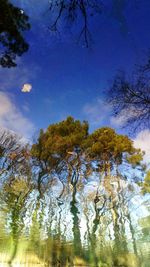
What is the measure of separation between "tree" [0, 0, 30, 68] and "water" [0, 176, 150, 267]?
10072mm

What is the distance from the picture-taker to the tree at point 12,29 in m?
4.67

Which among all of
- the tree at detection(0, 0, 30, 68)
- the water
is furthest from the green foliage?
the tree at detection(0, 0, 30, 68)

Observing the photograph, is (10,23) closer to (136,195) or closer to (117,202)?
(117,202)

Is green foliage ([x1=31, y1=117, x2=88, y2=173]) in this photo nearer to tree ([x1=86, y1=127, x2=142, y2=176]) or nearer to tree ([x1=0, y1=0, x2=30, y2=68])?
tree ([x1=86, y1=127, x2=142, y2=176])

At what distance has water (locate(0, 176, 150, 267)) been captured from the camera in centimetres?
1355

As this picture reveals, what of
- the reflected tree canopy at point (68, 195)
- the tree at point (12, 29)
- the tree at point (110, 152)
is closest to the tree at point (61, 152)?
the reflected tree canopy at point (68, 195)

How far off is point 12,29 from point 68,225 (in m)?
12.2

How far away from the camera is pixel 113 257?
17.0 metres

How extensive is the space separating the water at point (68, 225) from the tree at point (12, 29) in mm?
10072

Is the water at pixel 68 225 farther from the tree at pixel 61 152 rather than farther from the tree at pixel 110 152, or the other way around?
the tree at pixel 110 152

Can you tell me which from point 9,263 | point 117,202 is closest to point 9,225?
point 9,263

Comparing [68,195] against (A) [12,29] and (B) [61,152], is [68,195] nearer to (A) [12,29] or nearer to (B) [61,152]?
(B) [61,152]

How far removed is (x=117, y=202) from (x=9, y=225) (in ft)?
25.2

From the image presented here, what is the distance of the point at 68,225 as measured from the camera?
13.5 m
